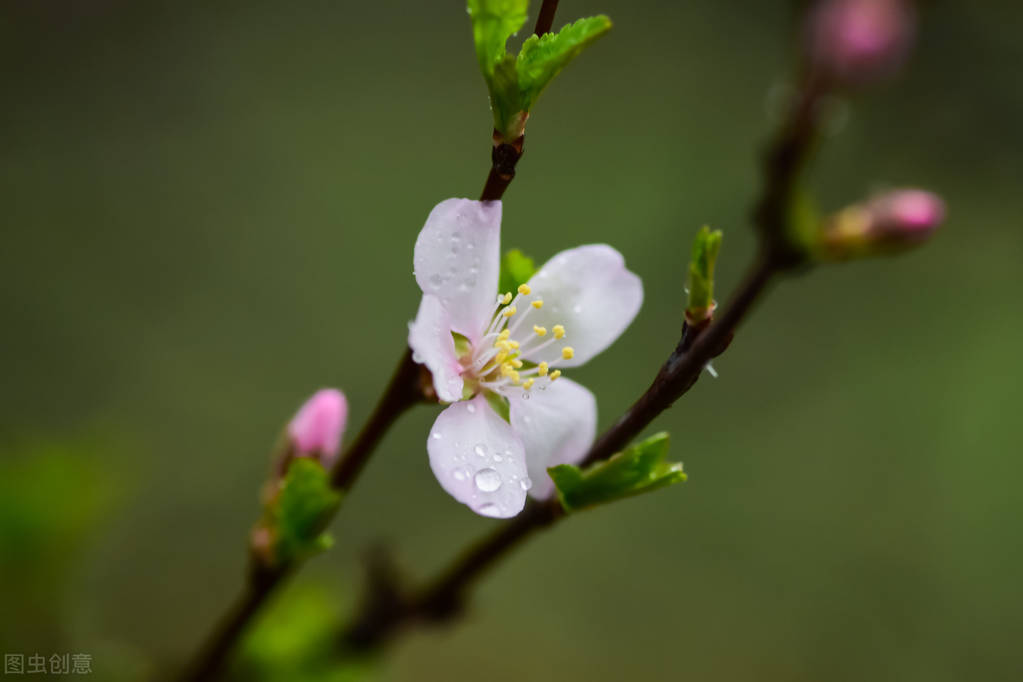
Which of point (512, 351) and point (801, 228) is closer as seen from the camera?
point (801, 228)

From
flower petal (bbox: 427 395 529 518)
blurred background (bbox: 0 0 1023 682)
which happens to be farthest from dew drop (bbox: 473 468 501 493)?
blurred background (bbox: 0 0 1023 682)

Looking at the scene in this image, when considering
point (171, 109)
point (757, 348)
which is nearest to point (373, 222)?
point (171, 109)

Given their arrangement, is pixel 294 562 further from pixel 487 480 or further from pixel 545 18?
pixel 545 18

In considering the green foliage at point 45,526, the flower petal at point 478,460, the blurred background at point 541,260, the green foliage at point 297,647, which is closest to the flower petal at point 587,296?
the flower petal at point 478,460

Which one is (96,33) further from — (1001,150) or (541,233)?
(1001,150)

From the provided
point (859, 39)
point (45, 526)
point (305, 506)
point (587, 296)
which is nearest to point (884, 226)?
point (859, 39)

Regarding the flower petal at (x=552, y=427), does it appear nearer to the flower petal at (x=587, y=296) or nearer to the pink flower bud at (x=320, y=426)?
the flower petal at (x=587, y=296)
